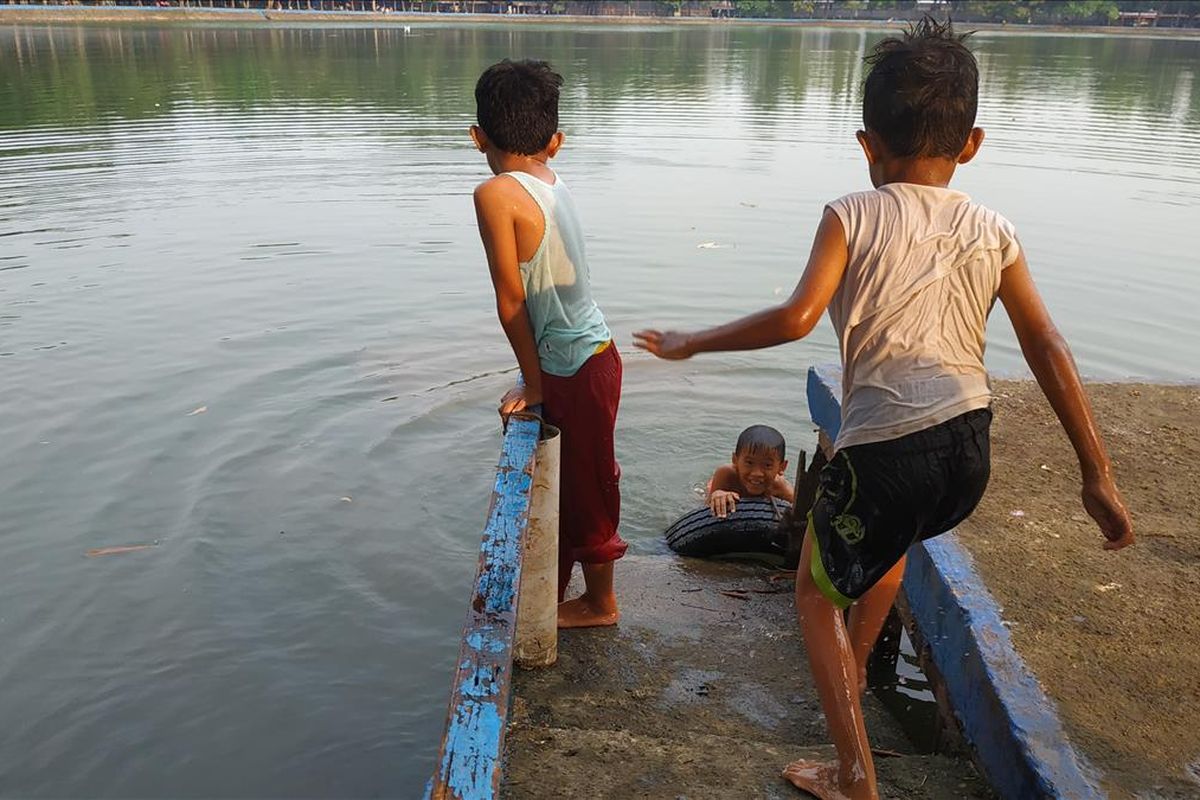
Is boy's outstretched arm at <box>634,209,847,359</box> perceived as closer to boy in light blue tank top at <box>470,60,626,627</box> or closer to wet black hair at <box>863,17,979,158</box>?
wet black hair at <box>863,17,979,158</box>

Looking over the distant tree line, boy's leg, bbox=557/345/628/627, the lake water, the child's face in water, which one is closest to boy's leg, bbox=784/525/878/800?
boy's leg, bbox=557/345/628/627

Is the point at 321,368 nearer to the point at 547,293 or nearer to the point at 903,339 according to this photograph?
the point at 547,293

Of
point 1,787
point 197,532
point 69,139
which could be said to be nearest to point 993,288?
point 1,787

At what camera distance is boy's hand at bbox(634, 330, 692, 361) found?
103 inches

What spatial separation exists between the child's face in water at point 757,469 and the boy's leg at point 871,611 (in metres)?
2.03

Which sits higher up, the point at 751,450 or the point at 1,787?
the point at 751,450

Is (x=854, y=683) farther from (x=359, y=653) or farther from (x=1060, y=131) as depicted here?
(x=1060, y=131)

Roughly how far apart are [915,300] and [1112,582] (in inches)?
57.4

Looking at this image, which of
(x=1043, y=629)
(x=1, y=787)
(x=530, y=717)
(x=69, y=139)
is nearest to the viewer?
(x=1043, y=629)

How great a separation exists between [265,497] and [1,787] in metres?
2.30

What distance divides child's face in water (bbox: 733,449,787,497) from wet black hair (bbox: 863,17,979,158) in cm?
286

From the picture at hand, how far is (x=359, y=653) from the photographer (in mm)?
4531

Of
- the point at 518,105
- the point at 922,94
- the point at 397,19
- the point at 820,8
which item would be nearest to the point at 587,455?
the point at 518,105

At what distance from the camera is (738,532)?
16.3ft
